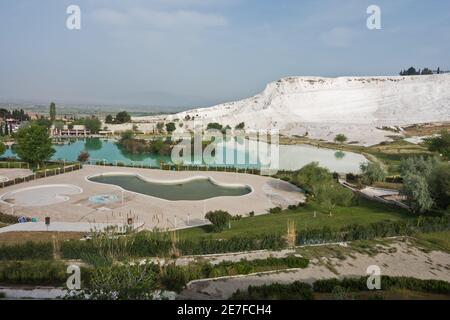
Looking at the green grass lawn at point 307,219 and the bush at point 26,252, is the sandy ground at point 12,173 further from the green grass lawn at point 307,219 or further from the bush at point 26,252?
the green grass lawn at point 307,219

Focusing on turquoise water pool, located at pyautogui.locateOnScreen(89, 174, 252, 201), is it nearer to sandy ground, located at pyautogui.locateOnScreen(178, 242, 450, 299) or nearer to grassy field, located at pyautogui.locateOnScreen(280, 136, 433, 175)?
sandy ground, located at pyautogui.locateOnScreen(178, 242, 450, 299)

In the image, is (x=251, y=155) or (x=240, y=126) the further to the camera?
(x=240, y=126)

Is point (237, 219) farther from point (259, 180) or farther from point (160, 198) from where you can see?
point (259, 180)

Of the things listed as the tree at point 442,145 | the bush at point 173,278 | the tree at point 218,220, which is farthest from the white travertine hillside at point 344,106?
the bush at point 173,278

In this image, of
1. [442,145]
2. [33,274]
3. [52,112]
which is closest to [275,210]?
[33,274]

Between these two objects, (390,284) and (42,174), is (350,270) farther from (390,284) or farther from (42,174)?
(42,174)
